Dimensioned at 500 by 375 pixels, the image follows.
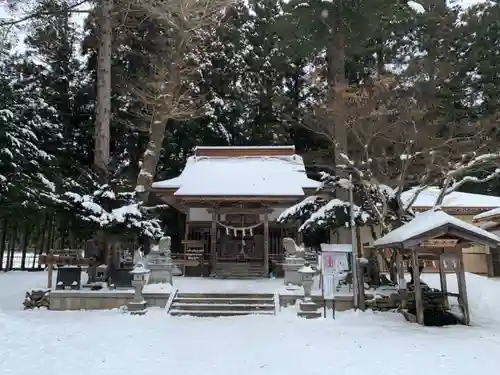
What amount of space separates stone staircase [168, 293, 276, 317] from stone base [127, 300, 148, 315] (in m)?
0.57

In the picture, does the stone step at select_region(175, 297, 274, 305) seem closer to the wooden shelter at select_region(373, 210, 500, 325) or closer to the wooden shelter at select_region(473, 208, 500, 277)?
the wooden shelter at select_region(373, 210, 500, 325)

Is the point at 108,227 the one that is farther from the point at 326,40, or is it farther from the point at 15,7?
the point at 326,40

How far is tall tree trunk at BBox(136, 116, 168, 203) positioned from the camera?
14.3 m

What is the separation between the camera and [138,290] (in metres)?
8.91

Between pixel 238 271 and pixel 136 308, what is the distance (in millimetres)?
5531

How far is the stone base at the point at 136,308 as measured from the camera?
8577mm

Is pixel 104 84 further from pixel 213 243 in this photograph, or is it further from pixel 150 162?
pixel 213 243

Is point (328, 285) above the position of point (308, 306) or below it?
above

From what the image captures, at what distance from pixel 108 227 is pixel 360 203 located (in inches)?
278

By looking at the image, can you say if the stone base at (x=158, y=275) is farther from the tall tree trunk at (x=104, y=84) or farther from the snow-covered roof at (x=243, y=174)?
the tall tree trunk at (x=104, y=84)

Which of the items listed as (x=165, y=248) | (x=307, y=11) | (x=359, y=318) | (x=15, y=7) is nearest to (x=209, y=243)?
(x=165, y=248)

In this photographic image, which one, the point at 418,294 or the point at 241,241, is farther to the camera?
the point at 241,241

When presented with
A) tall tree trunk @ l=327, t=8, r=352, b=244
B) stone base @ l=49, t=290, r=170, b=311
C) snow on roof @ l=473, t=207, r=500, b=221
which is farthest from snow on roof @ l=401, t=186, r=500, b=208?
stone base @ l=49, t=290, r=170, b=311

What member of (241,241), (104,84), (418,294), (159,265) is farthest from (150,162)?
(418,294)
